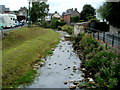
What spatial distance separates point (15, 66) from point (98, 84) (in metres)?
5.13

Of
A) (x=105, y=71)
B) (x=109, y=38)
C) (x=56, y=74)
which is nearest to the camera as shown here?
(x=105, y=71)

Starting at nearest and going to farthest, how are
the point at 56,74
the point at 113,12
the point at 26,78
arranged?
the point at 26,78, the point at 56,74, the point at 113,12

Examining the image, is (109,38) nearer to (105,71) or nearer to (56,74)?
(105,71)

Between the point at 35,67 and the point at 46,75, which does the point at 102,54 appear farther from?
the point at 35,67

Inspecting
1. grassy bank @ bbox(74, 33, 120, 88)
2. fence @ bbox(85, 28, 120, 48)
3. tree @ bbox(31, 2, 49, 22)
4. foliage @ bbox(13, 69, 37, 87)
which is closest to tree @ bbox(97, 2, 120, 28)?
fence @ bbox(85, 28, 120, 48)

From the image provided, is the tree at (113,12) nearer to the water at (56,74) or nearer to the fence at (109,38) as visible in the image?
the fence at (109,38)

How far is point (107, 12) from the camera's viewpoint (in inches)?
610

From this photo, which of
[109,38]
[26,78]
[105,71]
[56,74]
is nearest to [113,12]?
[109,38]

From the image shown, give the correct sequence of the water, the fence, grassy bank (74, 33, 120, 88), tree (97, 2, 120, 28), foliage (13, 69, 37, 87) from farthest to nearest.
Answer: tree (97, 2, 120, 28) < the fence < the water < foliage (13, 69, 37, 87) < grassy bank (74, 33, 120, 88)

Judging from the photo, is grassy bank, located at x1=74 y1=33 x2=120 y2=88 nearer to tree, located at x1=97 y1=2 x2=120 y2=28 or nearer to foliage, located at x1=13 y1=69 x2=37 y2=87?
foliage, located at x1=13 y1=69 x2=37 y2=87

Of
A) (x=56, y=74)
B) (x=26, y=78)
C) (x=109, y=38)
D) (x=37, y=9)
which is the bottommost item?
(x=56, y=74)

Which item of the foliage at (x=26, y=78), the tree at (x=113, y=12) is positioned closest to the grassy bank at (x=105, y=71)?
the foliage at (x=26, y=78)

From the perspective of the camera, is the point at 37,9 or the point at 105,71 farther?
the point at 37,9

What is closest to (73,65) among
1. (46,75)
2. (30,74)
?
(46,75)
